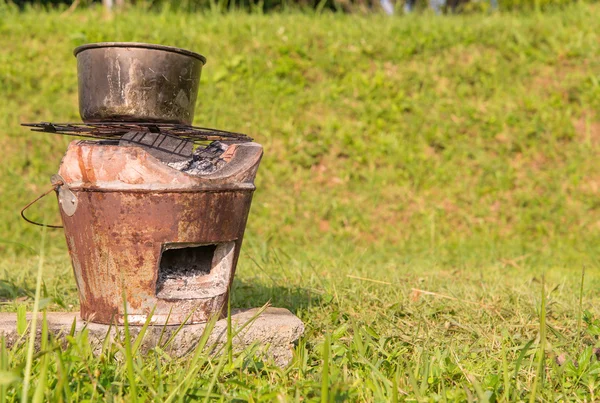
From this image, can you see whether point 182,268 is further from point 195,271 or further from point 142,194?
point 142,194

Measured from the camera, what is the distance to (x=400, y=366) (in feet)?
8.43

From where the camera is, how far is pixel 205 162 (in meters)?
3.01

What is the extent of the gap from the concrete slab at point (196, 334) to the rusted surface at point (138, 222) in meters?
0.07

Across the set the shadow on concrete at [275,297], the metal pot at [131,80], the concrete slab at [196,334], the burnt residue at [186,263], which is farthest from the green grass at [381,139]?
the metal pot at [131,80]

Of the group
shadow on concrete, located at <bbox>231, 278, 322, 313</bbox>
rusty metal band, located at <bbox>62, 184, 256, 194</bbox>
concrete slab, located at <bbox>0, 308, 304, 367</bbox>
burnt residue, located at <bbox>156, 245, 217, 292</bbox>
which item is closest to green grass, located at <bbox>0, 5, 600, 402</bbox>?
shadow on concrete, located at <bbox>231, 278, 322, 313</bbox>

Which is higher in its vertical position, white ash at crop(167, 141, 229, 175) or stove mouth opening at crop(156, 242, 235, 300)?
white ash at crop(167, 141, 229, 175)

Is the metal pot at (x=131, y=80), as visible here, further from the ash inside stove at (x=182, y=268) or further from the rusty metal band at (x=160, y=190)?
the ash inside stove at (x=182, y=268)

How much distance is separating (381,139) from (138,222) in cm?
482

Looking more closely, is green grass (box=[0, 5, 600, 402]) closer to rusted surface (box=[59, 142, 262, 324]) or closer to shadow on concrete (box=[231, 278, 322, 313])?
shadow on concrete (box=[231, 278, 322, 313])

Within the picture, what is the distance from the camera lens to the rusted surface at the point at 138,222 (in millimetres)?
2629

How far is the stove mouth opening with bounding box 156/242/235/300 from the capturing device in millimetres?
2826

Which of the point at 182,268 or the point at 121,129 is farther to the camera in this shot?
the point at 182,268

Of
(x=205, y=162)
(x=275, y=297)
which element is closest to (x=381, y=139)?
(x=275, y=297)

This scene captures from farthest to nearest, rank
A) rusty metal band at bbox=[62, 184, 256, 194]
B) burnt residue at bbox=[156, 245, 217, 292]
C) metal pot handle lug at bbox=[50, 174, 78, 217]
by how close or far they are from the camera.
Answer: burnt residue at bbox=[156, 245, 217, 292]
metal pot handle lug at bbox=[50, 174, 78, 217]
rusty metal band at bbox=[62, 184, 256, 194]
